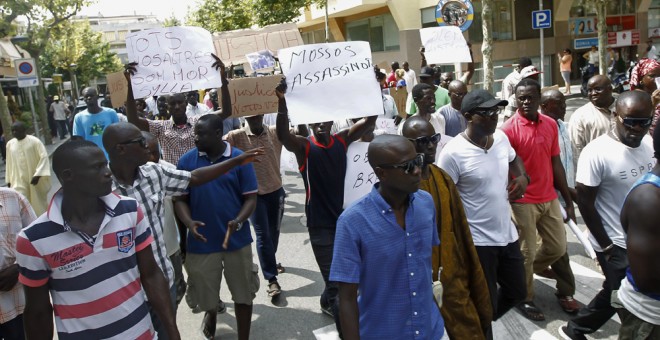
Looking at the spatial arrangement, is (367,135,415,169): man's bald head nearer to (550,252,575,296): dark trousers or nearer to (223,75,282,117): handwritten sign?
(550,252,575,296): dark trousers

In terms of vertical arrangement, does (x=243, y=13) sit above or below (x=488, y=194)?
above

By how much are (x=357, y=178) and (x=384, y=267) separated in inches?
78.4

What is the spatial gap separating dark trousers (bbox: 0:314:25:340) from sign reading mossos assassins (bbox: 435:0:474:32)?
8.46 m

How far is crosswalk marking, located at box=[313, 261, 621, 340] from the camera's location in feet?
14.6

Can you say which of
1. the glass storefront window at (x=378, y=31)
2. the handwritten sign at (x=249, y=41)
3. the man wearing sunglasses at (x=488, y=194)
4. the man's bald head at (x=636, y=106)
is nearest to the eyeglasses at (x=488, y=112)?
the man wearing sunglasses at (x=488, y=194)

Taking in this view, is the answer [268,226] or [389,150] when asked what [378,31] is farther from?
[389,150]

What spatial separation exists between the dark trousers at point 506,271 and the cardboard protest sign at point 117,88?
3.98 meters

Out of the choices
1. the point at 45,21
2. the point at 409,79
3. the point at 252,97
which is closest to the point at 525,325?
the point at 252,97

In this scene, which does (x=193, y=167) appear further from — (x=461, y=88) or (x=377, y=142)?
(x=461, y=88)

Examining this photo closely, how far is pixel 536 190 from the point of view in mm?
4770

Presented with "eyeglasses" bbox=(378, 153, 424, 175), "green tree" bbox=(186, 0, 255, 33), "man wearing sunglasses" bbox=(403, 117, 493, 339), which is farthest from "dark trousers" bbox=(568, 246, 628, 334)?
"green tree" bbox=(186, 0, 255, 33)

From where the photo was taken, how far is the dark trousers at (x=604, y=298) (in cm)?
370

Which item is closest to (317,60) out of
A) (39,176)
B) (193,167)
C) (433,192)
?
(193,167)

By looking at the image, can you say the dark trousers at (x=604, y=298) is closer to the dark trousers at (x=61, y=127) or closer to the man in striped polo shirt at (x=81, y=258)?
the man in striped polo shirt at (x=81, y=258)
